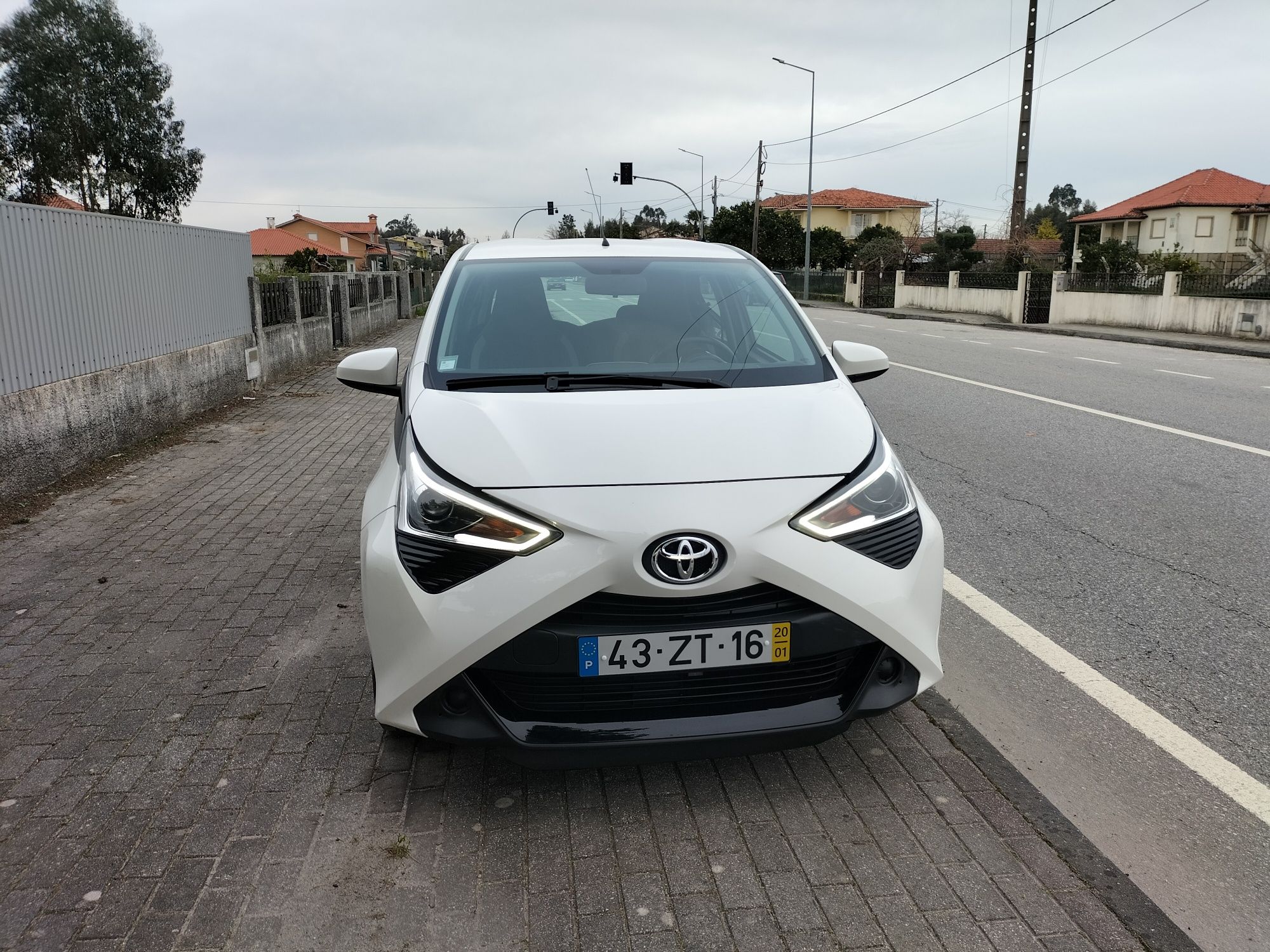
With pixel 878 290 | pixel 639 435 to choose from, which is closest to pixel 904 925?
pixel 639 435

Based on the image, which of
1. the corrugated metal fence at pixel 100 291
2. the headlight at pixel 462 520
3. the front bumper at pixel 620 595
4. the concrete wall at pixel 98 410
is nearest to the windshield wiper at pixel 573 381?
the headlight at pixel 462 520

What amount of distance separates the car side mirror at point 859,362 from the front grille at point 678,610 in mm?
1483

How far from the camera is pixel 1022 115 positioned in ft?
112

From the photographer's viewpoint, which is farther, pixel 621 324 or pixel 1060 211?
pixel 1060 211

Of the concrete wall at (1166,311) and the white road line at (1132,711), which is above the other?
the concrete wall at (1166,311)

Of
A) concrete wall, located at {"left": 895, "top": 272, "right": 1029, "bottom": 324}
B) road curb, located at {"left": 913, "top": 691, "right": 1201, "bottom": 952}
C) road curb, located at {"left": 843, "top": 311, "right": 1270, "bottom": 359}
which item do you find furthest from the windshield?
concrete wall, located at {"left": 895, "top": 272, "right": 1029, "bottom": 324}

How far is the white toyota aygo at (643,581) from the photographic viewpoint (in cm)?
254

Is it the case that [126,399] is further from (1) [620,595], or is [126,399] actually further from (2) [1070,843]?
(2) [1070,843]

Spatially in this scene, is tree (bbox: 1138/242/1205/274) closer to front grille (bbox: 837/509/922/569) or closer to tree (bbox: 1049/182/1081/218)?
front grille (bbox: 837/509/922/569)

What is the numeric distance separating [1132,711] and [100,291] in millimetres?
8609

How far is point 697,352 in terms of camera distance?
3.77m

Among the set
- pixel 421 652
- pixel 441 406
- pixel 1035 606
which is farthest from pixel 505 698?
pixel 1035 606

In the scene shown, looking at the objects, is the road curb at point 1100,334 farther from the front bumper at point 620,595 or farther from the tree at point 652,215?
the tree at point 652,215

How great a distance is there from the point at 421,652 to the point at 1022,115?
37.1 metres
